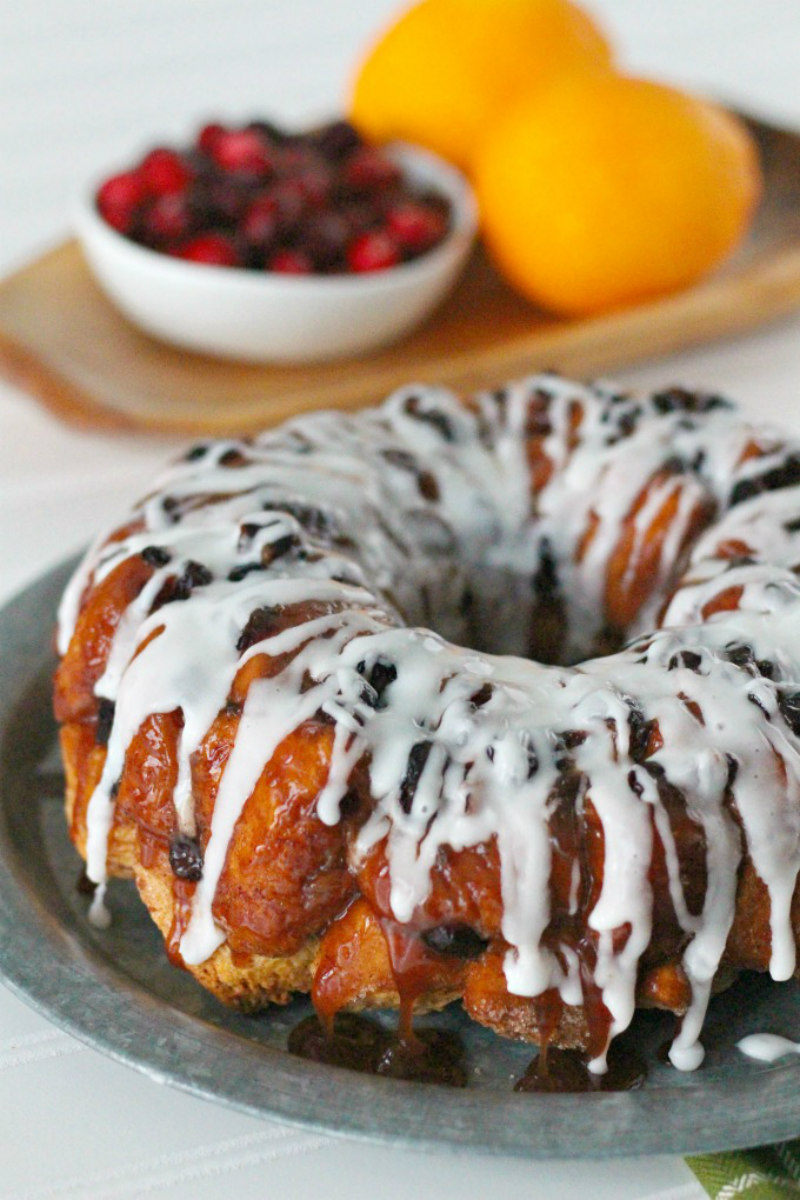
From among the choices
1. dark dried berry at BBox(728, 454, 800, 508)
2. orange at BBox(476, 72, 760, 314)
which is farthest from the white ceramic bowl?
dark dried berry at BBox(728, 454, 800, 508)

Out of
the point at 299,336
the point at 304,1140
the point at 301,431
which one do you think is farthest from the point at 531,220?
the point at 304,1140

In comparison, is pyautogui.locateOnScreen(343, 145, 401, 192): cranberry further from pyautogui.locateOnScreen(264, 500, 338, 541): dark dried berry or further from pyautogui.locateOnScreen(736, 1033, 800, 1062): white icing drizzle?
pyautogui.locateOnScreen(736, 1033, 800, 1062): white icing drizzle

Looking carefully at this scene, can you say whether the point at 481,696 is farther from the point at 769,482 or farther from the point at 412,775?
the point at 769,482

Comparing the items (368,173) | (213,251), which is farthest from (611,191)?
(213,251)

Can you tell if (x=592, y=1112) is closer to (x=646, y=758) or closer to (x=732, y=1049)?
(x=732, y=1049)

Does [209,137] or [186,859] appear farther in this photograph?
[209,137]

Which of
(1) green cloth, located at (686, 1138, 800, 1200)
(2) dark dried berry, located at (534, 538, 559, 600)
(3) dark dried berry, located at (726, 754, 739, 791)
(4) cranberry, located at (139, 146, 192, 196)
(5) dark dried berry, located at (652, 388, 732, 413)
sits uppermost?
(3) dark dried berry, located at (726, 754, 739, 791)
